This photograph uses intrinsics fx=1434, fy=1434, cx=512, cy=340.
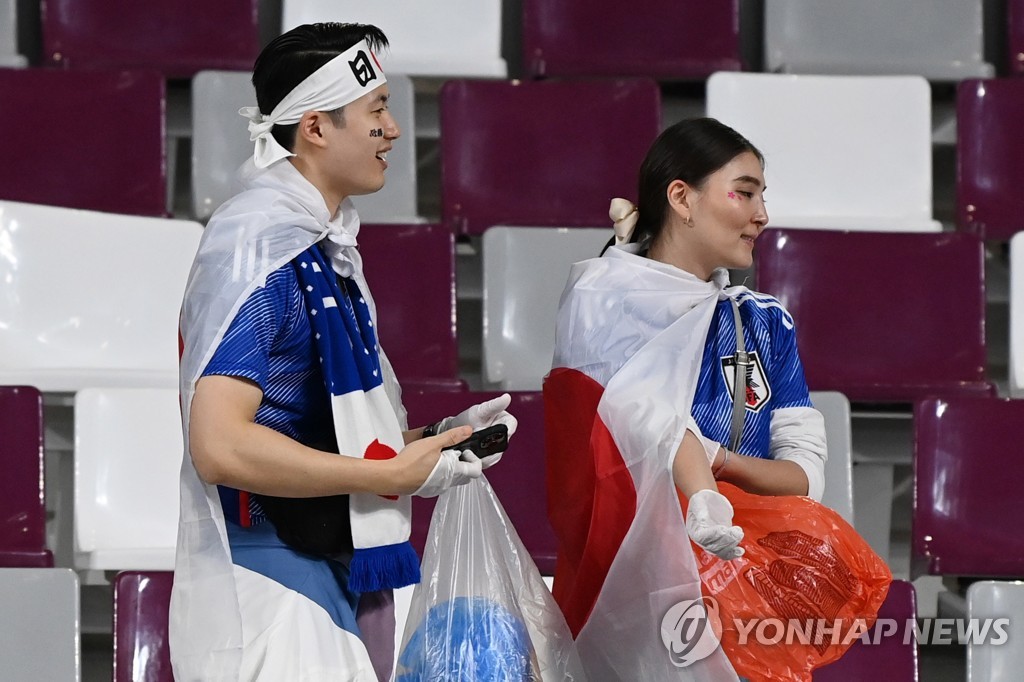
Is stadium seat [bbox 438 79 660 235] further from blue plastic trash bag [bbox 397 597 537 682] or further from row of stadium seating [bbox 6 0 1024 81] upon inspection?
blue plastic trash bag [bbox 397 597 537 682]

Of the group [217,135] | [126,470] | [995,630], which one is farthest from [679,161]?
[217,135]

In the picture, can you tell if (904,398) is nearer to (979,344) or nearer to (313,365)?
(979,344)

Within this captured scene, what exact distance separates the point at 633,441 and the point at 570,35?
223 centimetres

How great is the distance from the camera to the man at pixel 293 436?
4.99 feet

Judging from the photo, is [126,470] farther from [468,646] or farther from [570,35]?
[570,35]

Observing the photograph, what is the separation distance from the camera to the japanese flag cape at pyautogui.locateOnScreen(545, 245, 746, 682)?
1879 millimetres

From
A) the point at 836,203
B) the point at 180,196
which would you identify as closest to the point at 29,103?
the point at 180,196

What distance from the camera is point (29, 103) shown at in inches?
141

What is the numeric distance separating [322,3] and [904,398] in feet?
6.05

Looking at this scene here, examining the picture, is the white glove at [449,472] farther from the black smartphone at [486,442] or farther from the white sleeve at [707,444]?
the white sleeve at [707,444]

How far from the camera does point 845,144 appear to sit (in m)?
3.77

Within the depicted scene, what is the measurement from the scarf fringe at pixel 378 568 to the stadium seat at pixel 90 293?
1604 millimetres

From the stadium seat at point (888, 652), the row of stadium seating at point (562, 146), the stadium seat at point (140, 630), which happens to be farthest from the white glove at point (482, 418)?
the row of stadium seating at point (562, 146)

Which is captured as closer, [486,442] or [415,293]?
[486,442]
